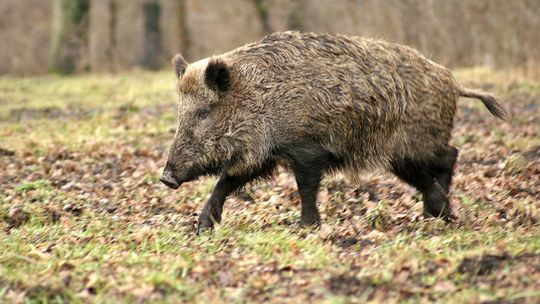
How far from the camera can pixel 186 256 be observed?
608cm

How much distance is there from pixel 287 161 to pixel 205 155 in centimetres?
66

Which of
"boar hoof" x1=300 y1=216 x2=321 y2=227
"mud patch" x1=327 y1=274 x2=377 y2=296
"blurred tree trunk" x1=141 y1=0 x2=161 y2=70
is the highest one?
"mud patch" x1=327 y1=274 x2=377 y2=296

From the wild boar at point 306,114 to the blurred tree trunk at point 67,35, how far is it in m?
18.6

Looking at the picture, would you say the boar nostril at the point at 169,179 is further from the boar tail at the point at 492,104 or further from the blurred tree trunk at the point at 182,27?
the blurred tree trunk at the point at 182,27

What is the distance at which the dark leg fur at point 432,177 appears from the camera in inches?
305

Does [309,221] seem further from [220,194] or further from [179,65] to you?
[179,65]

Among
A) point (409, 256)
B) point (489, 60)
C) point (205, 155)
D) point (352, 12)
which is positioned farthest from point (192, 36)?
point (409, 256)

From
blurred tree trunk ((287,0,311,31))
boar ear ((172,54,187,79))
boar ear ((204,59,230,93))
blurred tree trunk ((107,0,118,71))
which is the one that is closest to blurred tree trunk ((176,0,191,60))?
blurred tree trunk ((107,0,118,71))

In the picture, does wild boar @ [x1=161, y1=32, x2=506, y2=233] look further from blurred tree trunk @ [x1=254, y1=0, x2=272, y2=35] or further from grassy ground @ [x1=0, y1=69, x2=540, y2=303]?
blurred tree trunk @ [x1=254, y1=0, x2=272, y2=35]

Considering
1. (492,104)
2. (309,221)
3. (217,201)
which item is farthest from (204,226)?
(492,104)

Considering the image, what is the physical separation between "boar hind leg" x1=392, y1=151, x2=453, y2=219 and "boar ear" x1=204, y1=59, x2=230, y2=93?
1.58m

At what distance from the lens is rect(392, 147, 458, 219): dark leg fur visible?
7.75 meters

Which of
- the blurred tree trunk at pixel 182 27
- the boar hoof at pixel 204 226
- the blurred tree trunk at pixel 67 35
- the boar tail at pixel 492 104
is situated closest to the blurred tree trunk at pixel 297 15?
the blurred tree trunk at pixel 182 27

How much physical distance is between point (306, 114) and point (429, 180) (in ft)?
4.47
